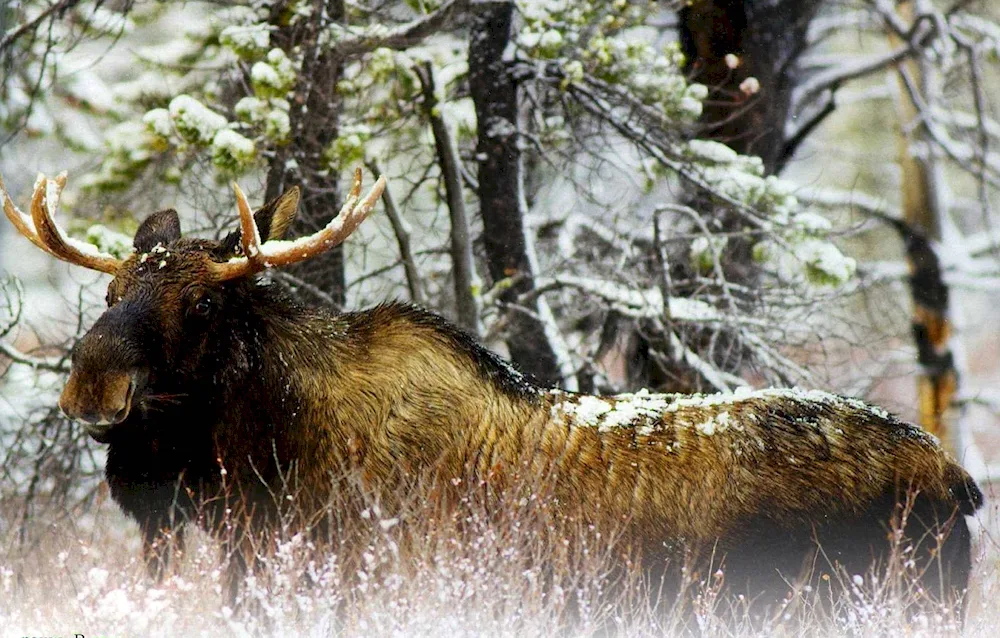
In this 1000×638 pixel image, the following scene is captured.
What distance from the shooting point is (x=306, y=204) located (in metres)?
7.73

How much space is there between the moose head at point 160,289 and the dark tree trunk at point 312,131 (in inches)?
77.0

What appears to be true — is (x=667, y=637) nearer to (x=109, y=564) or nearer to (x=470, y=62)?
(x=109, y=564)

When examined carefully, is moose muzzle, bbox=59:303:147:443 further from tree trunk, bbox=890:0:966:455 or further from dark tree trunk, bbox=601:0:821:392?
tree trunk, bbox=890:0:966:455

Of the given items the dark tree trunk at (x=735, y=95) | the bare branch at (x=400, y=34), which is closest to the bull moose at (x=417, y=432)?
the bare branch at (x=400, y=34)

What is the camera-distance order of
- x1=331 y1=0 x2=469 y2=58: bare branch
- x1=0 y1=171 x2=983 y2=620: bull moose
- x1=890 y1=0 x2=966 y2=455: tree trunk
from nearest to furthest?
x1=0 y1=171 x2=983 y2=620: bull moose, x1=331 y1=0 x2=469 y2=58: bare branch, x1=890 y1=0 x2=966 y2=455: tree trunk

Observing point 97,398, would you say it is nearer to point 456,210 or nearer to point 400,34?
point 456,210

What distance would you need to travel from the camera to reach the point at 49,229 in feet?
16.3

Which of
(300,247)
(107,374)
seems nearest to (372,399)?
(300,247)

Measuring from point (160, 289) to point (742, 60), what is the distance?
5.81m

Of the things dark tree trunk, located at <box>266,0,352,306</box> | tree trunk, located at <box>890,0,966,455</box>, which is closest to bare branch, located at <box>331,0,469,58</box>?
dark tree trunk, located at <box>266,0,352,306</box>

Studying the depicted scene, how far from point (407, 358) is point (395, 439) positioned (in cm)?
40

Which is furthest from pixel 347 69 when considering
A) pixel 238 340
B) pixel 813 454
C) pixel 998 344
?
pixel 998 344

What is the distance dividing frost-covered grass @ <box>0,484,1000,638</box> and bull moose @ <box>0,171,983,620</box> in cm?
18

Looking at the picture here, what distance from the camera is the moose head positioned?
175 inches
